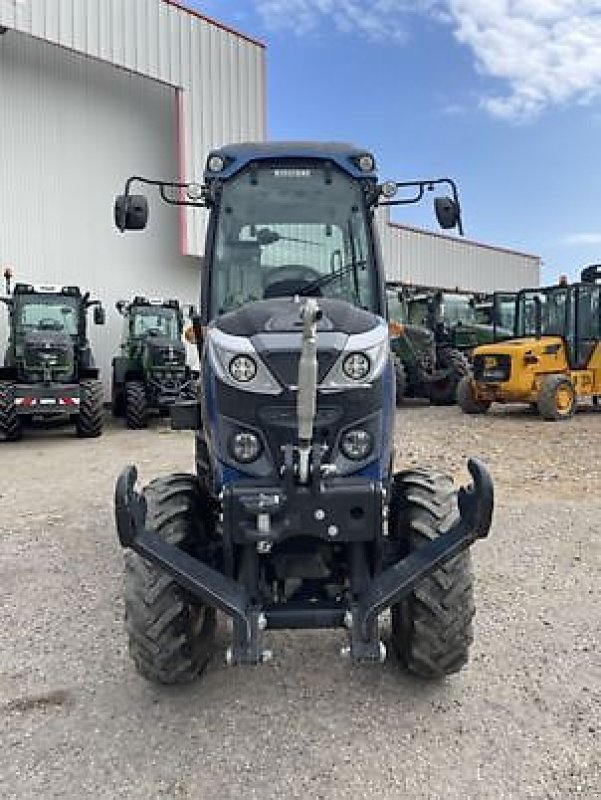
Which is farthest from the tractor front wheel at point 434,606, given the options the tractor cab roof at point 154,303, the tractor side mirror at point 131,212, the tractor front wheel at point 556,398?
the tractor cab roof at point 154,303

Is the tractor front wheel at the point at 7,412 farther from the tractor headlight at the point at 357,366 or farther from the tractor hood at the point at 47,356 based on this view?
the tractor headlight at the point at 357,366

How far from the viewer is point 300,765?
115 inches

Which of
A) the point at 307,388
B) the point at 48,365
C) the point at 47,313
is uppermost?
the point at 47,313

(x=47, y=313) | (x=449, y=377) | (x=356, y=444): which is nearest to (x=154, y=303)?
(x=47, y=313)

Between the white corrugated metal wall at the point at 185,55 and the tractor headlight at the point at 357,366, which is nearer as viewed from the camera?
the tractor headlight at the point at 357,366

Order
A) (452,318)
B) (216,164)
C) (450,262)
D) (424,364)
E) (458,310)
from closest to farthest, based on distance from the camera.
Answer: (216,164) → (424,364) → (452,318) → (458,310) → (450,262)

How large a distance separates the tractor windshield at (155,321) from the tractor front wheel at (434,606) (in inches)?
497

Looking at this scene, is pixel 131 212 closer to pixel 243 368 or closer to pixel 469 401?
pixel 243 368

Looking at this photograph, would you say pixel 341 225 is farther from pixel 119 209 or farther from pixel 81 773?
pixel 81 773

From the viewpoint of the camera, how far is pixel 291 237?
4.20m

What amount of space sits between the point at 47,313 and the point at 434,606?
1194cm

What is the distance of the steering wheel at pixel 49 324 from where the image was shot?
1373 centimetres

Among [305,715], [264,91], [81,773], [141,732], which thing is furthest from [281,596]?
[264,91]

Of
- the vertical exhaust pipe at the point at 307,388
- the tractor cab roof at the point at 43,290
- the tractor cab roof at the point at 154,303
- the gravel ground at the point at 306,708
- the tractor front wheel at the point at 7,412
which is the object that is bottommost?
the gravel ground at the point at 306,708
